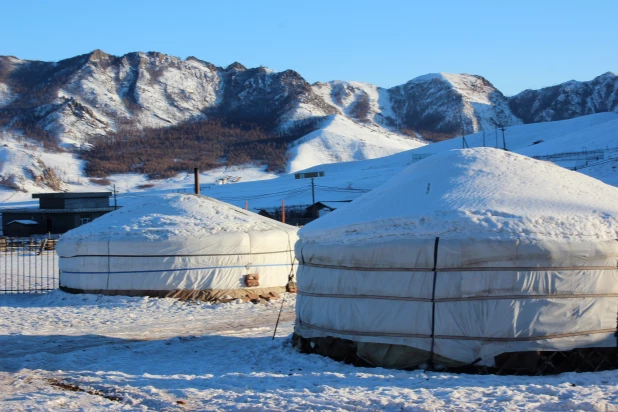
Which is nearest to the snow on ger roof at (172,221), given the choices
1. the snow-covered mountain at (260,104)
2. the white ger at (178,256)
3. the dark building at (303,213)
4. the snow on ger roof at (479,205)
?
the white ger at (178,256)

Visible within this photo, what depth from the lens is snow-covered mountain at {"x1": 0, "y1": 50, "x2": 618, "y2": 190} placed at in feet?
389

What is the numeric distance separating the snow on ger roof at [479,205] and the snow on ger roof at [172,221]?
18.3 feet

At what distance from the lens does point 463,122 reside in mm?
161500

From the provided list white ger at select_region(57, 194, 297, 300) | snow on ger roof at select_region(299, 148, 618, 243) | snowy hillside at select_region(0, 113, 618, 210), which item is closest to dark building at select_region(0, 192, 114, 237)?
snowy hillside at select_region(0, 113, 618, 210)

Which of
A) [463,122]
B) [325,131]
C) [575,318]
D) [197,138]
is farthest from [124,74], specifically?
[575,318]

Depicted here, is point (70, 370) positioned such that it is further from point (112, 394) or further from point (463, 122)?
point (463, 122)

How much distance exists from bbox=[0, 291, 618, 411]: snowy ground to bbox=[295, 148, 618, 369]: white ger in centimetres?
34

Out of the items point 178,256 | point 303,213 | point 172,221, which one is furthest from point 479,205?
point 303,213

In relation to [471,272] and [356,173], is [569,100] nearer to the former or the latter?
[356,173]

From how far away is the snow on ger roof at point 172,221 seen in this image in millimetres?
13969

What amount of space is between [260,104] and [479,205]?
149 m

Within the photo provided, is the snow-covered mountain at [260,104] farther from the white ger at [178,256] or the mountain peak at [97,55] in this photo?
the white ger at [178,256]

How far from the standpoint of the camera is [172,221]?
14.4 meters

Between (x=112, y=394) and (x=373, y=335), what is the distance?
8.42 ft
